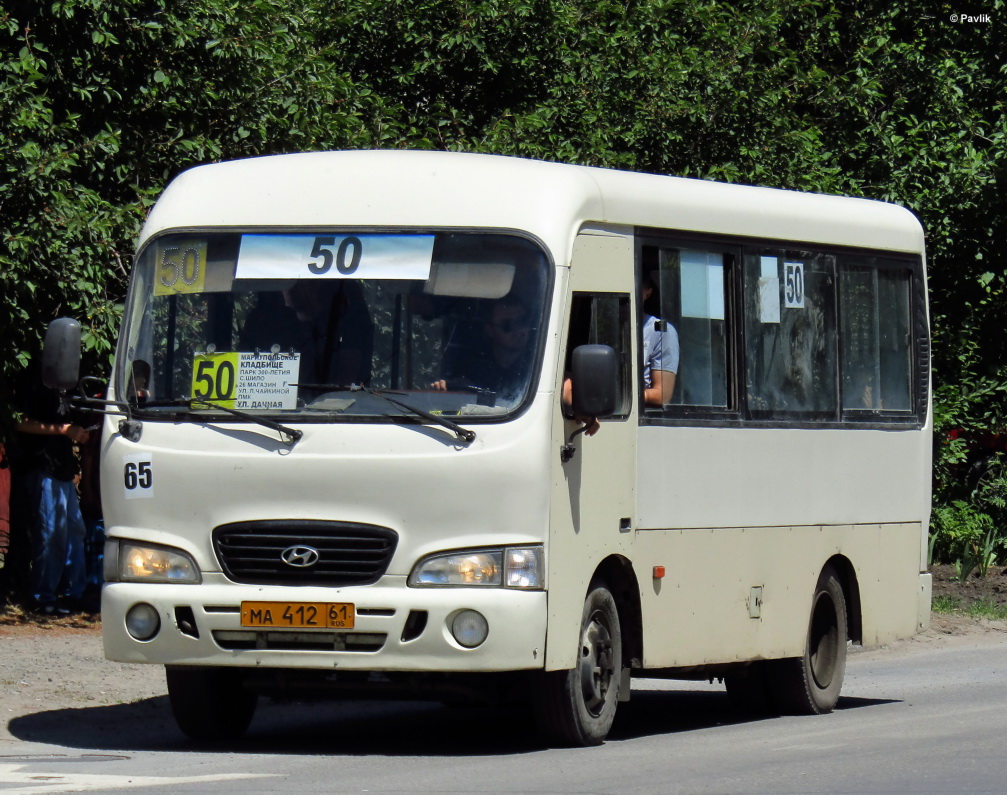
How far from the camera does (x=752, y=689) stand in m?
12.6

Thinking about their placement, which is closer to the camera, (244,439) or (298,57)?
(244,439)

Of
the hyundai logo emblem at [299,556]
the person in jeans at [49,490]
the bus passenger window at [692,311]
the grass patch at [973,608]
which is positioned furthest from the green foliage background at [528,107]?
the hyundai logo emblem at [299,556]

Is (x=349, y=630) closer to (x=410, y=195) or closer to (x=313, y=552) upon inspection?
(x=313, y=552)

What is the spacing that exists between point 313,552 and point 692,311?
2727mm

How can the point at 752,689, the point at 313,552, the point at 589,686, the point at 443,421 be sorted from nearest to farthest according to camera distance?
the point at 443,421, the point at 313,552, the point at 589,686, the point at 752,689

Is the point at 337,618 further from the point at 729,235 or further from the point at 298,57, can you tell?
the point at 298,57

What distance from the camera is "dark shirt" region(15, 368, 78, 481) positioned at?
1454cm

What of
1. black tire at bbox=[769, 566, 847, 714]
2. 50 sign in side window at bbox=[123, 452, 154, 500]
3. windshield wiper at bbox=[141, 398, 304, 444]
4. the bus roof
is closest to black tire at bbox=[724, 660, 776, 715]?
black tire at bbox=[769, 566, 847, 714]

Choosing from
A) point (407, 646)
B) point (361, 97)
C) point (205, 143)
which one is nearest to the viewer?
point (407, 646)

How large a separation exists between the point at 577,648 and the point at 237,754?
1.67 metres

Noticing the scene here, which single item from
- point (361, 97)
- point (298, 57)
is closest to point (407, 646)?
point (298, 57)

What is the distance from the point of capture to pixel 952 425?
2222 cm

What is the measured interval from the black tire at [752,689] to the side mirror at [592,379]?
3.44 m

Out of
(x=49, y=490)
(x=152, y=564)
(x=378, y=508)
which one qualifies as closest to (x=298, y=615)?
(x=378, y=508)
